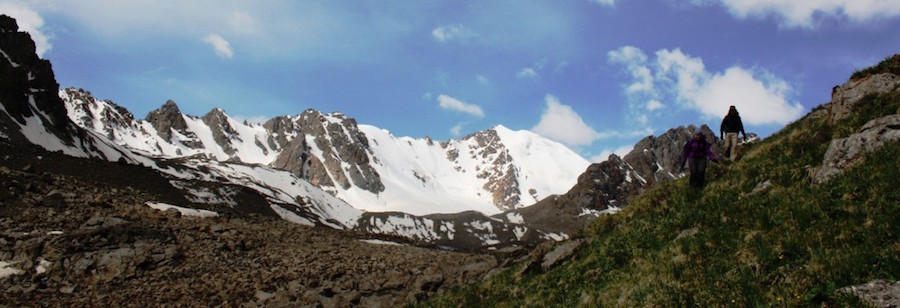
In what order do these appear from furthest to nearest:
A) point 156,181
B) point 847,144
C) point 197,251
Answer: point 156,181
point 197,251
point 847,144

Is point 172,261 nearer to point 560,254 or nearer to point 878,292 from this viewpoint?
point 560,254

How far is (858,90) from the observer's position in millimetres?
18172

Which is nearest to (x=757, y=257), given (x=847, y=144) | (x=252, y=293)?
(x=847, y=144)

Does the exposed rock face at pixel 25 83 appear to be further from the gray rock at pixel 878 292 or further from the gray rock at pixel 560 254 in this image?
the gray rock at pixel 878 292

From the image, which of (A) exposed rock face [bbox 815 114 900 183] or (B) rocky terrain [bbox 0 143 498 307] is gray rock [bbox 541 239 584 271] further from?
(A) exposed rock face [bbox 815 114 900 183]

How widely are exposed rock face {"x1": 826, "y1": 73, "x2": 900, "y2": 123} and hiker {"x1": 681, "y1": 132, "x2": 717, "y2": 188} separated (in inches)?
154

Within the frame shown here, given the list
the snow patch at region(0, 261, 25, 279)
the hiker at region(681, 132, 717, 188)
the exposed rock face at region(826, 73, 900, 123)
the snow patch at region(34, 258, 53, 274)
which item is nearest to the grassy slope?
the exposed rock face at region(826, 73, 900, 123)

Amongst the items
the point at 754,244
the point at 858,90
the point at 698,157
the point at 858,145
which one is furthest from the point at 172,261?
the point at 858,90

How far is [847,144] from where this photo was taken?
13.4 m

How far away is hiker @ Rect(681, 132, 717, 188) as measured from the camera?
19.6 m

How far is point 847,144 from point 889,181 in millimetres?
3581

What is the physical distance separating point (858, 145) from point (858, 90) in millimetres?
6551

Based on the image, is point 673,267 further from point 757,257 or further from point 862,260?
point 862,260

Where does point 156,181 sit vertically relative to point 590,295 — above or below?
above
